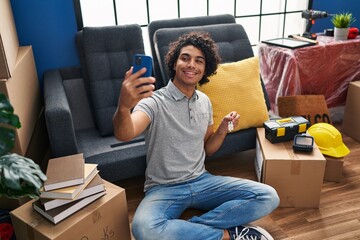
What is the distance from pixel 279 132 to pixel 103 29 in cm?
127

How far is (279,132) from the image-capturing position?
1.82 metres

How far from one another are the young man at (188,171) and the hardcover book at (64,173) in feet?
1.00

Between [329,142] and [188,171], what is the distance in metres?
0.96

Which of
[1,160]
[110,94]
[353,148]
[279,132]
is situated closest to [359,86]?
[353,148]

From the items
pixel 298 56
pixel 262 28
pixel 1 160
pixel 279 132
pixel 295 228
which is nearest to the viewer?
pixel 1 160

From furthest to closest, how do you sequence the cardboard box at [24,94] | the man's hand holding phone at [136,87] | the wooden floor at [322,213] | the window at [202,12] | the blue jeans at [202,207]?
the window at [202,12] < the wooden floor at [322,213] < the cardboard box at [24,94] < the blue jeans at [202,207] < the man's hand holding phone at [136,87]

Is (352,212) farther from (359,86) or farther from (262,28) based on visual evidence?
(262,28)

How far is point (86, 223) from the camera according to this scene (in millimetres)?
1259

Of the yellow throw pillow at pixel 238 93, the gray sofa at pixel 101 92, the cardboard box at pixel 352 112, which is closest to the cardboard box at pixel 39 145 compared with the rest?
the gray sofa at pixel 101 92

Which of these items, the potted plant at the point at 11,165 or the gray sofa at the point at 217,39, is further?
the gray sofa at the point at 217,39

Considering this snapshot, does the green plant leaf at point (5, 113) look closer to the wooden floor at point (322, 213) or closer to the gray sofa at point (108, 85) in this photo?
the gray sofa at point (108, 85)

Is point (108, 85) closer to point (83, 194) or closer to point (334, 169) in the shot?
point (83, 194)

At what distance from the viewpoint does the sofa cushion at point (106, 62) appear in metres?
2.05

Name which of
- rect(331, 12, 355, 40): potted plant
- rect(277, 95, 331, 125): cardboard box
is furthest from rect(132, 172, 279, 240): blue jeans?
rect(331, 12, 355, 40): potted plant
